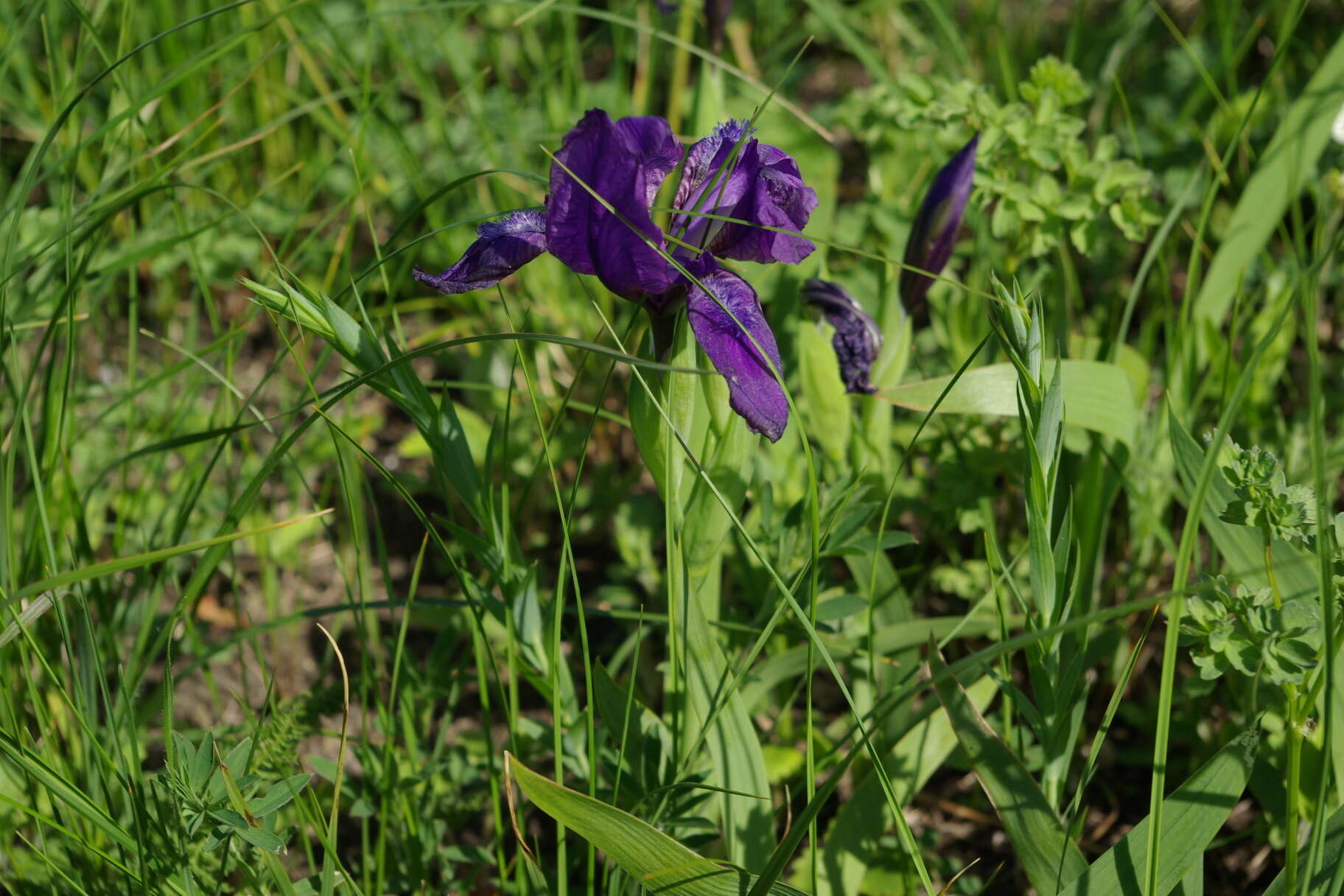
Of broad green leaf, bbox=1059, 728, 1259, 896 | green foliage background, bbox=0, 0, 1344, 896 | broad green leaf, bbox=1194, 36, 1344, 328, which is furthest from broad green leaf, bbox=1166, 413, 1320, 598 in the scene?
broad green leaf, bbox=1194, 36, 1344, 328

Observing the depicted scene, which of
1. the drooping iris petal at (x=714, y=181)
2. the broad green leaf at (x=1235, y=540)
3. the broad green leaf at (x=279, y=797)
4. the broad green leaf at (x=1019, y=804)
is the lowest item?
the broad green leaf at (x=1019, y=804)

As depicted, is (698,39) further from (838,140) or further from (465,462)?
(465,462)

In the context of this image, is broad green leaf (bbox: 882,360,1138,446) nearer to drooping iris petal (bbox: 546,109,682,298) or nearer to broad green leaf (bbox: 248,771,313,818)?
drooping iris petal (bbox: 546,109,682,298)

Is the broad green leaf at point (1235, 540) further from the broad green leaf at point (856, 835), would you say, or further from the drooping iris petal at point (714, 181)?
the drooping iris petal at point (714, 181)

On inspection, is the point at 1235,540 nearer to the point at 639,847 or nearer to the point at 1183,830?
the point at 1183,830

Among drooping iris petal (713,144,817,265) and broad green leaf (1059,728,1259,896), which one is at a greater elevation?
drooping iris petal (713,144,817,265)

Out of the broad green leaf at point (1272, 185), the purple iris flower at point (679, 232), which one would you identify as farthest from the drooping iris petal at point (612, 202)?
the broad green leaf at point (1272, 185)
